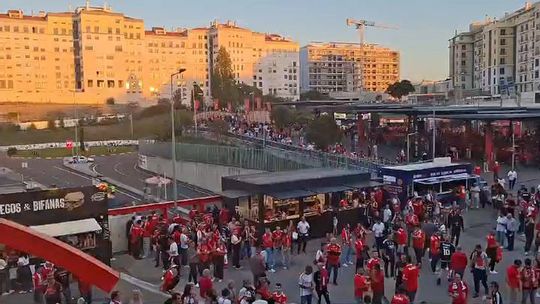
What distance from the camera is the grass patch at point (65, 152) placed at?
7089 cm

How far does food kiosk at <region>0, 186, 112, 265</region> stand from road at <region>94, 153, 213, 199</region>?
18152 millimetres

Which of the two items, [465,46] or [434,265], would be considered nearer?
[434,265]

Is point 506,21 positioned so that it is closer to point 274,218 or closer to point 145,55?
point 145,55

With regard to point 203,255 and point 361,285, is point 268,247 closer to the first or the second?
point 203,255

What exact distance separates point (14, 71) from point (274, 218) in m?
131

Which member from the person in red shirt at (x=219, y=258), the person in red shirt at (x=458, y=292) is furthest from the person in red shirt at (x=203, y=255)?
the person in red shirt at (x=458, y=292)

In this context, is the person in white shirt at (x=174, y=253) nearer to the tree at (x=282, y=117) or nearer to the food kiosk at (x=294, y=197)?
the food kiosk at (x=294, y=197)

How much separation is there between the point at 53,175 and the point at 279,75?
422 feet

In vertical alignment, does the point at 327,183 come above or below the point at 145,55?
below

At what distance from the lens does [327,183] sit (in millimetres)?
21078

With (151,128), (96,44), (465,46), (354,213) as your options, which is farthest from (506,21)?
(354,213)

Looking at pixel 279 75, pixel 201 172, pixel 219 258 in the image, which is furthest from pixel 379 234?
pixel 279 75

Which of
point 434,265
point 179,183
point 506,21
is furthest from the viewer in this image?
point 506,21

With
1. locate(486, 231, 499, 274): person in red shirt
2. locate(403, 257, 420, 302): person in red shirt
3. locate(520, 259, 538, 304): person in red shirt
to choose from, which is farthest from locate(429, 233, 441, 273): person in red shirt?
locate(403, 257, 420, 302): person in red shirt
